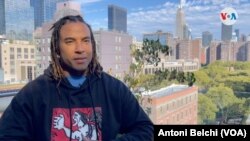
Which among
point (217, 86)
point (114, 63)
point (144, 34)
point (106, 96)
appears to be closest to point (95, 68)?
point (106, 96)

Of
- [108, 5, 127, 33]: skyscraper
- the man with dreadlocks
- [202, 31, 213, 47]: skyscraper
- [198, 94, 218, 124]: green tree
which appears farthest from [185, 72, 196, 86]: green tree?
the man with dreadlocks

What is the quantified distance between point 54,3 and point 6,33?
335mm

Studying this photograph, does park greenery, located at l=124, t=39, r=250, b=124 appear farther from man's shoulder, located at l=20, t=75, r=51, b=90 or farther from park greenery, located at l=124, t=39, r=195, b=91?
man's shoulder, located at l=20, t=75, r=51, b=90

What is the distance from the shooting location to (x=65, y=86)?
60 centimetres

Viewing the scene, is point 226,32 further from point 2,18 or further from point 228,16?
point 2,18

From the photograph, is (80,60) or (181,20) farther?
(181,20)

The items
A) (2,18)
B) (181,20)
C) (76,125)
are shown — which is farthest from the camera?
(181,20)

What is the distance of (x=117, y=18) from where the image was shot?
1704 mm

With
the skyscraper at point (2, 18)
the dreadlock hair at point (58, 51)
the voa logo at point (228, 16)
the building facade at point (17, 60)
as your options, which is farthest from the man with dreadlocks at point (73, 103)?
the voa logo at point (228, 16)

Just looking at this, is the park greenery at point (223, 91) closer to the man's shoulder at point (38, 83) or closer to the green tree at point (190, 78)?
the green tree at point (190, 78)


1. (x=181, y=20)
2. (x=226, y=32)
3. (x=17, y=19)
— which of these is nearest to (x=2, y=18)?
(x=17, y=19)

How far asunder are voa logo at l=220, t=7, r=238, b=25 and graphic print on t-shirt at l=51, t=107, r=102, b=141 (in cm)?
132
